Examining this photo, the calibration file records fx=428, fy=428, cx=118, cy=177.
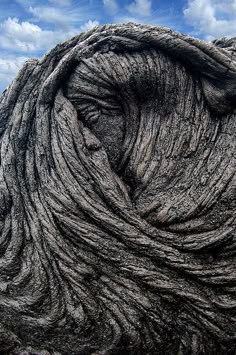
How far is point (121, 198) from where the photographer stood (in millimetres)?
4453

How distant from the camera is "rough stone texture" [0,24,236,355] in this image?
410cm

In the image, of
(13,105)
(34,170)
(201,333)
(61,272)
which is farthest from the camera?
(13,105)

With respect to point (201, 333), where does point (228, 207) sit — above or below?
above

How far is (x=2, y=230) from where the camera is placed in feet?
15.7

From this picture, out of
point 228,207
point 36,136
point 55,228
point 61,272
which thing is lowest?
point 61,272

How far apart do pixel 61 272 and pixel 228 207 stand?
71.5 inches

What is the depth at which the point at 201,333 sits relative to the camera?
404 centimetres

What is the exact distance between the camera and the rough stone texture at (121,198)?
161 inches

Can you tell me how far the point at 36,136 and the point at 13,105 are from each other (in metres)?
0.61

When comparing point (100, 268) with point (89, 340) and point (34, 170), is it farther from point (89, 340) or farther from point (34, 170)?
point (34, 170)

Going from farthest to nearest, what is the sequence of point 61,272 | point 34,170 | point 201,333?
point 34,170
point 61,272
point 201,333

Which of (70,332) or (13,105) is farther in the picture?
(13,105)

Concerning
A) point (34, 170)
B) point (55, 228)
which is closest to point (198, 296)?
point (55, 228)

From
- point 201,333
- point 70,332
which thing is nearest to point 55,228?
point 70,332
